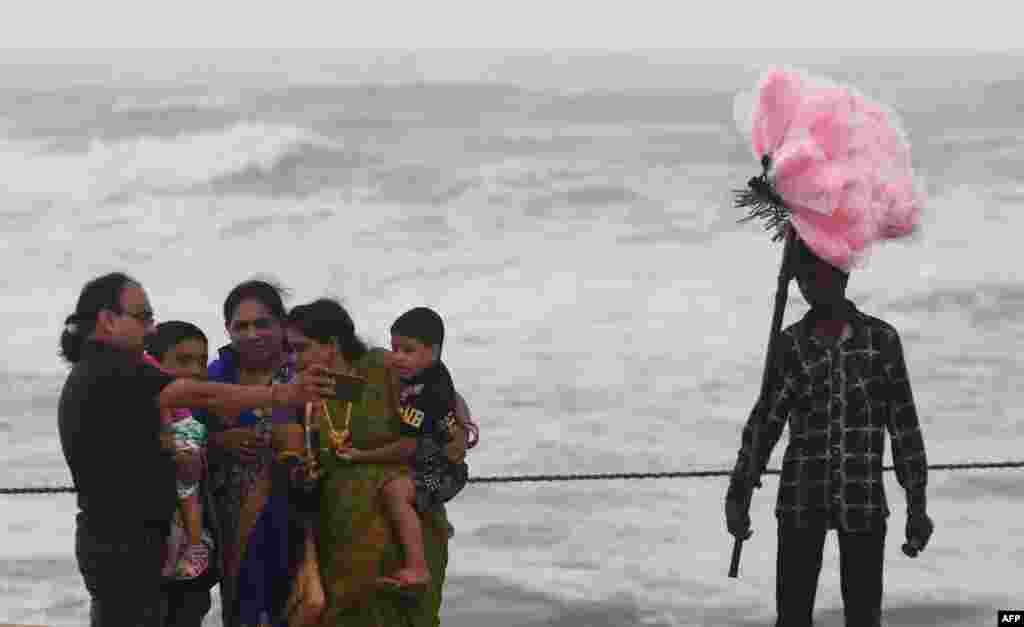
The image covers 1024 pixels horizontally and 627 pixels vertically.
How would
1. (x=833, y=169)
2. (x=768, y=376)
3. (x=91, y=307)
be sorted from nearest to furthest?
1. (x=91, y=307)
2. (x=833, y=169)
3. (x=768, y=376)

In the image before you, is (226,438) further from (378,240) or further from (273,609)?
(378,240)

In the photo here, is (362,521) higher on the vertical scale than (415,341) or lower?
lower

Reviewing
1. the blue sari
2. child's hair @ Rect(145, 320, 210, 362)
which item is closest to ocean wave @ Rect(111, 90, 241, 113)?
child's hair @ Rect(145, 320, 210, 362)

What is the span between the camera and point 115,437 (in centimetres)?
374

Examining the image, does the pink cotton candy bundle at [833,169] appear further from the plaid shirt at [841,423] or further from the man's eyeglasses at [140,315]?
the man's eyeglasses at [140,315]

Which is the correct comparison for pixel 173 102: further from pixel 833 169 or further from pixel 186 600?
pixel 833 169

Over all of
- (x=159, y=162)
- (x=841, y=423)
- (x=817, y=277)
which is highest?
(x=159, y=162)

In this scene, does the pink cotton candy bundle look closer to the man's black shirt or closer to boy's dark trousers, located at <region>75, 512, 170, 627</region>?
the man's black shirt

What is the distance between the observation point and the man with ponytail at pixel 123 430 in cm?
371

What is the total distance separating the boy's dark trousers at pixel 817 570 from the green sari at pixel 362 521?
2.86 feet

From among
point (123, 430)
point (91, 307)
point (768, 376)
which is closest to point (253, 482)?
point (123, 430)

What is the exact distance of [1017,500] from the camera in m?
13.8

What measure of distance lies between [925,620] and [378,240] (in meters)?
21.3

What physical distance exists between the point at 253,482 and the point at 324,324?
0.44 meters
